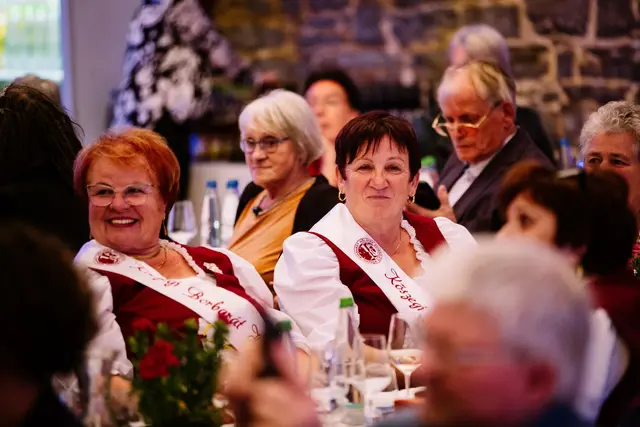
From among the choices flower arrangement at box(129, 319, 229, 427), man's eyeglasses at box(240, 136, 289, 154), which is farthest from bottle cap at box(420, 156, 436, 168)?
flower arrangement at box(129, 319, 229, 427)

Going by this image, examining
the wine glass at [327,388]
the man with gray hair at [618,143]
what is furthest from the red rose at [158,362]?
the man with gray hair at [618,143]

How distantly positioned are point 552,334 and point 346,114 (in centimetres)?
400

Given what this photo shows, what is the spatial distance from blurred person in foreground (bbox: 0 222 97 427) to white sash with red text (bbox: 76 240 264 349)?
48.1 inches

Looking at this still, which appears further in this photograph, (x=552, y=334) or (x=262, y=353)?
(x=262, y=353)

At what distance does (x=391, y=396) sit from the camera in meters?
2.51

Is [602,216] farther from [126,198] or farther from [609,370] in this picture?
[126,198]

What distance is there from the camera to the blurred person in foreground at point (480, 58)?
198 inches

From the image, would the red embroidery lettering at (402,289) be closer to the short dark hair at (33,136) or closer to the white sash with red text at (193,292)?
the white sash with red text at (193,292)

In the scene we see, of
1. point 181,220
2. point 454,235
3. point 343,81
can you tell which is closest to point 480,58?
point 343,81

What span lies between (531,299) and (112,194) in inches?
67.8

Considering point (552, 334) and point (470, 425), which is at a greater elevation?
point (552, 334)

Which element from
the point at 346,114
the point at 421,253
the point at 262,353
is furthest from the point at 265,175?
the point at 262,353

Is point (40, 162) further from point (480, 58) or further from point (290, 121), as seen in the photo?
point (480, 58)

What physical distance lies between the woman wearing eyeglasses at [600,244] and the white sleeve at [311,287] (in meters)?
0.90
